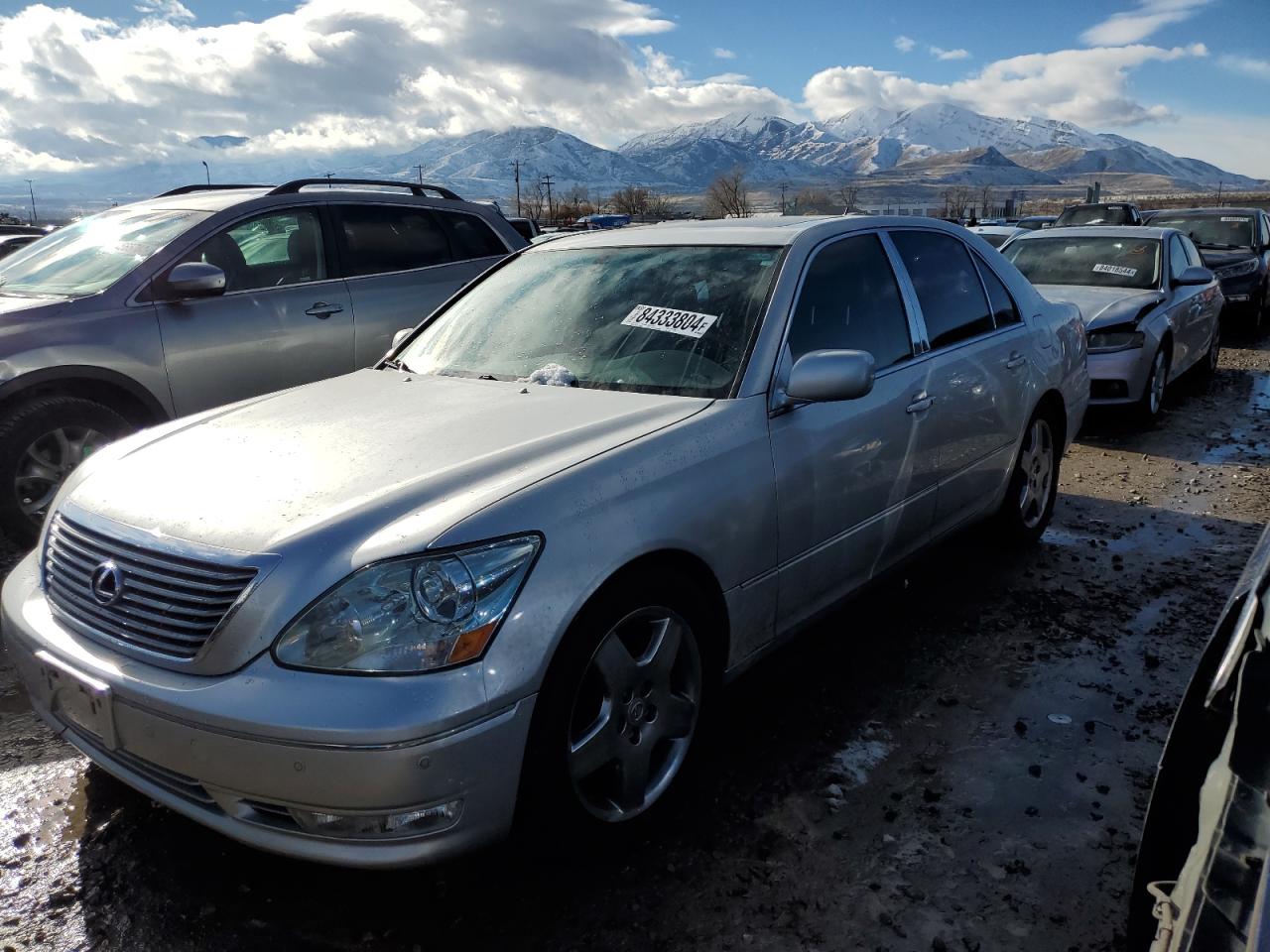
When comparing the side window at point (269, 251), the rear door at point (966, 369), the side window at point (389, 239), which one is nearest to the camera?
the rear door at point (966, 369)

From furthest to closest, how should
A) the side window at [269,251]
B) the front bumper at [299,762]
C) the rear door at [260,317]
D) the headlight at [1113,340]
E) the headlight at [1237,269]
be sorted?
the headlight at [1237,269]
the headlight at [1113,340]
the side window at [269,251]
the rear door at [260,317]
the front bumper at [299,762]

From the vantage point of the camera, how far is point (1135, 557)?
489cm

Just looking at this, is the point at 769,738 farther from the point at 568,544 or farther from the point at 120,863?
the point at 120,863

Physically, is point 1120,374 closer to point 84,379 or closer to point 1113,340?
point 1113,340

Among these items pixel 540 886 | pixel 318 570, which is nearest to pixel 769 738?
pixel 540 886

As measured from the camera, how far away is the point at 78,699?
2301mm

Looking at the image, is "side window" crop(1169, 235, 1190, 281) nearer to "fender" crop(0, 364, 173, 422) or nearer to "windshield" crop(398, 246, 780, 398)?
"windshield" crop(398, 246, 780, 398)

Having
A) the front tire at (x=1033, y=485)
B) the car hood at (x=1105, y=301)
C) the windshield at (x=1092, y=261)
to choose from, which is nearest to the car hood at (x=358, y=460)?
the front tire at (x=1033, y=485)

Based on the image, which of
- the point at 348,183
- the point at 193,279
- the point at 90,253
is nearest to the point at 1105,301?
the point at 348,183

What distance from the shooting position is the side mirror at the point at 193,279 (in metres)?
4.83

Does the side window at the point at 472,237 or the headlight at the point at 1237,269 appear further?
the headlight at the point at 1237,269

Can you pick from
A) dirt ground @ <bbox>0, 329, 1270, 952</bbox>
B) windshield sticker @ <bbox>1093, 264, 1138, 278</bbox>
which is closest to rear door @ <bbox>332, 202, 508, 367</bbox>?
dirt ground @ <bbox>0, 329, 1270, 952</bbox>

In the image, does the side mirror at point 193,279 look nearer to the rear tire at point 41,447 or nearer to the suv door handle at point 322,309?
the suv door handle at point 322,309

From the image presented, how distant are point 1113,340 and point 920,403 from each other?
197 inches
